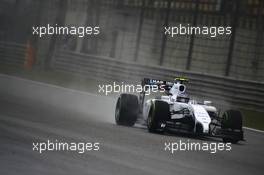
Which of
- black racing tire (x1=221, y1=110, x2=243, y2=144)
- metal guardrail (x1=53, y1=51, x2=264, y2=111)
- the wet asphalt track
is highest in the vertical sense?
metal guardrail (x1=53, y1=51, x2=264, y2=111)

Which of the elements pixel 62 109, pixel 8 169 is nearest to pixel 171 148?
pixel 8 169

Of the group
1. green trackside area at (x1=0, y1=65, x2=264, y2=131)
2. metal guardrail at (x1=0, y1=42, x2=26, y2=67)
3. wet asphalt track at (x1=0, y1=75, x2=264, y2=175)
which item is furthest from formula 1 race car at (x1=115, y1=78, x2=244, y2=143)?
metal guardrail at (x1=0, y1=42, x2=26, y2=67)

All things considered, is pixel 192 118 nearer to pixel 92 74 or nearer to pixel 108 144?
pixel 108 144

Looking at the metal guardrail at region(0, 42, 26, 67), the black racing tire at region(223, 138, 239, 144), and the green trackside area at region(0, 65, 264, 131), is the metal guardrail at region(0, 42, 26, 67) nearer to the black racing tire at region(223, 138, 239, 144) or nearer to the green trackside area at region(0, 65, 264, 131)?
the green trackside area at region(0, 65, 264, 131)

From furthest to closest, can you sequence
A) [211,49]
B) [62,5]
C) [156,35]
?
[62,5] → [156,35] → [211,49]

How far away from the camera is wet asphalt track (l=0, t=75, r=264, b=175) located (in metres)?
8.86

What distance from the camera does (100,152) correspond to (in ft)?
33.4

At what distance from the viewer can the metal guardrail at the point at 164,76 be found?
20469mm

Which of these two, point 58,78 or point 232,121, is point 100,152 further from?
point 58,78

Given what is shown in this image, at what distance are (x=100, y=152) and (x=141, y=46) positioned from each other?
1465 cm

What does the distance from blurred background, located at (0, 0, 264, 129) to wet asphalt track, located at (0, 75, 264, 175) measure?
6.66 meters

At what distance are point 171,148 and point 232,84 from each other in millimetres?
9745

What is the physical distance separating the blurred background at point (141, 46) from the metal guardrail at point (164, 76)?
0.09 feet

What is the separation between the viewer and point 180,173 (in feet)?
30.2
